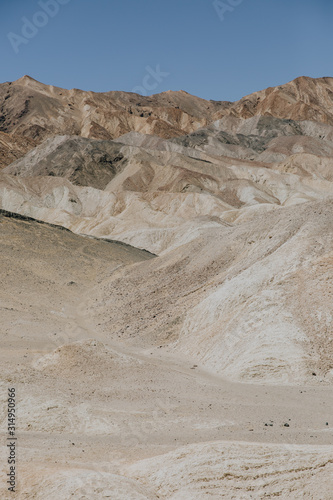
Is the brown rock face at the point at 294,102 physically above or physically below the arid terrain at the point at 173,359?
above

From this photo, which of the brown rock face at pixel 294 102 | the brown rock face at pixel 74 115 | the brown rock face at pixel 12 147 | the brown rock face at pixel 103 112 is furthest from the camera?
the brown rock face at pixel 294 102

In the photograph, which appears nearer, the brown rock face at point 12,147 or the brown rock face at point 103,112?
the brown rock face at point 12,147

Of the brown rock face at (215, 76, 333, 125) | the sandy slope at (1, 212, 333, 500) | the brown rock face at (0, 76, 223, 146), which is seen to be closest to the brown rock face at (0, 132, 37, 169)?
the brown rock face at (0, 76, 223, 146)

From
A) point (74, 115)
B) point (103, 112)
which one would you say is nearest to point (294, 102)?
point (103, 112)

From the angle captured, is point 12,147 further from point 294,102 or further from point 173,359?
point 173,359

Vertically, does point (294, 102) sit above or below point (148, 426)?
above

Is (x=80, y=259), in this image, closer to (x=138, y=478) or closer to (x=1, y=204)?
(x=138, y=478)

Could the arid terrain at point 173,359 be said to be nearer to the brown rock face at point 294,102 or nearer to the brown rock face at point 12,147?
the brown rock face at point 12,147

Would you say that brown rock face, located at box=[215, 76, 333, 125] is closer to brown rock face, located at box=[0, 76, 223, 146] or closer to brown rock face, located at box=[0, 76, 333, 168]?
brown rock face, located at box=[0, 76, 333, 168]

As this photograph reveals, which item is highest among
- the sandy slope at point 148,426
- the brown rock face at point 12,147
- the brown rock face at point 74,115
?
the brown rock face at point 74,115

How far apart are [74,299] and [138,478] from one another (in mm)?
29186

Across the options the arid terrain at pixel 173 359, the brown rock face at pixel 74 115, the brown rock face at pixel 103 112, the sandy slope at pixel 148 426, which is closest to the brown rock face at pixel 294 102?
the brown rock face at pixel 103 112

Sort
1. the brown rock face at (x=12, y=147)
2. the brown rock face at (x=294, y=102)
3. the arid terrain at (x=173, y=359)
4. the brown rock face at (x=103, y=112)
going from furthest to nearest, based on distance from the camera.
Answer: the brown rock face at (x=294, y=102) < the brown rock face at (x=103, y=112) < the brown rock face at (x=12, y=147) < the arid terrain at (x=173, y=359)

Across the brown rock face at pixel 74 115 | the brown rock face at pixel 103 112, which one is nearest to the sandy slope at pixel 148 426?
the brown rock face at pixel 103 112
